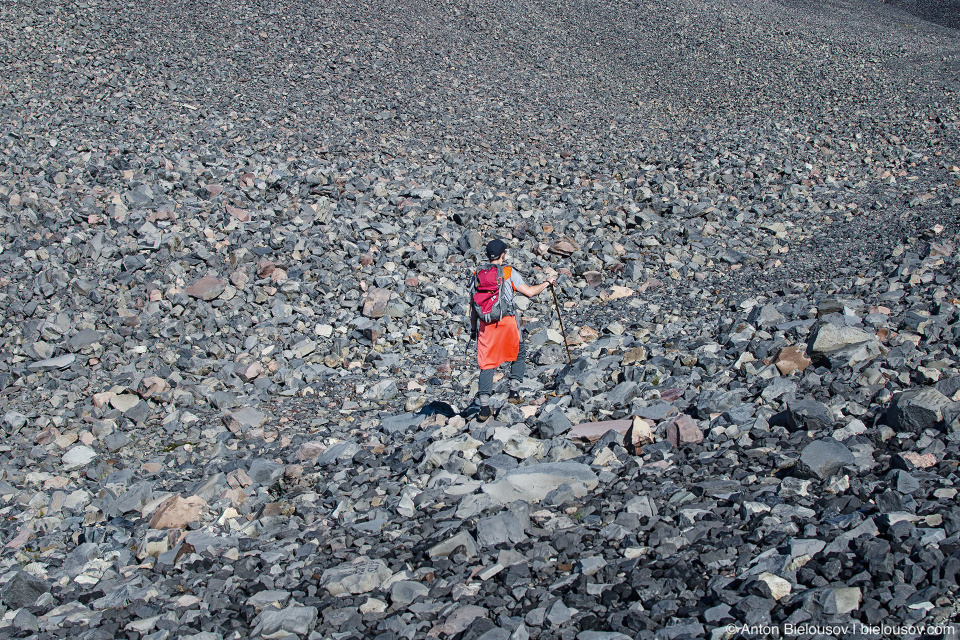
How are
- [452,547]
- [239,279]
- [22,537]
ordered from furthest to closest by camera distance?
[239,279]
[22,537]
[452,547]

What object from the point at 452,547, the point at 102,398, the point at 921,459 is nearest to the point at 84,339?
the point at 102,398

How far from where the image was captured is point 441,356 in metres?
8.12

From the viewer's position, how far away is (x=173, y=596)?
4.22 metres

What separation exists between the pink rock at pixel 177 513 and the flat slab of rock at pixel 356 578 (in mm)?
1520

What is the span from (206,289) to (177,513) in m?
4.25

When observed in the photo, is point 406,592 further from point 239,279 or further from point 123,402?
point 239,279

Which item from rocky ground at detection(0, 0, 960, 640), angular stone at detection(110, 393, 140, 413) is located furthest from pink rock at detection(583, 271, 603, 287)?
angular stone at detection(110, 393, 140, 413)

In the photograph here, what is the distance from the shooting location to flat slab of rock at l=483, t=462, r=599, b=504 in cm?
486

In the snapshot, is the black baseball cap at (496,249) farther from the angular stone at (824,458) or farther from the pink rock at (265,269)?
the pink rock at (265,269)

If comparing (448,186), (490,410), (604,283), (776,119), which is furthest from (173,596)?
(776,119)

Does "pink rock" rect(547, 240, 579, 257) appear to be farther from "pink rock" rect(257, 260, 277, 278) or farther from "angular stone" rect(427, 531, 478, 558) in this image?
"angular stone" rect(427, 531, 478, 558)

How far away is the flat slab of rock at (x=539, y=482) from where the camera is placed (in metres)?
4.86

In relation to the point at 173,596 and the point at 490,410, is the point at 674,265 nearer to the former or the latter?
the point at 490,410

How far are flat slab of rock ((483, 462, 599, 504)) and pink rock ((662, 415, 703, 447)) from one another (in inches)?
29.6
